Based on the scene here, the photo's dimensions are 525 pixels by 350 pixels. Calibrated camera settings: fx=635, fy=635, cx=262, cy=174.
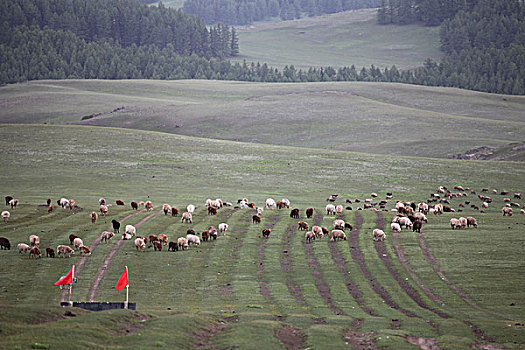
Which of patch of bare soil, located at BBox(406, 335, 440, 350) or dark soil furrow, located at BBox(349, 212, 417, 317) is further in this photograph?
dark soil furrow, located at BBox(349, 212, 417, 317)

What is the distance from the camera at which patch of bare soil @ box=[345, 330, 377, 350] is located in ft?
68.5

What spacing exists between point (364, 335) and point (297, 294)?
6.74m

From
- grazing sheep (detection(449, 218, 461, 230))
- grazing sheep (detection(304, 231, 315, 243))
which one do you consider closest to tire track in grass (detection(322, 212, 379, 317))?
grazing sheep (detection(304, 231, 315, 243))

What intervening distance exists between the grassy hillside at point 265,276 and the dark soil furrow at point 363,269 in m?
0.10

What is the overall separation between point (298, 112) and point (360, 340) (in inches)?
3891

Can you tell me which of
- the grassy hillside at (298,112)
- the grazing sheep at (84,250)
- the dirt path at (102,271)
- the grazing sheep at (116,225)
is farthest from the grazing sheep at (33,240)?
the grassy hillside at (298,112)

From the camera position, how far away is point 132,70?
188125 millimetres

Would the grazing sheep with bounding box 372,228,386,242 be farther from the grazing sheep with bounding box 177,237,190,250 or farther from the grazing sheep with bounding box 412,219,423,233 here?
the grazing sheep with bounding box 177,237,190,250

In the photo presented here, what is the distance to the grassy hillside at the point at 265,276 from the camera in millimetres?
20828

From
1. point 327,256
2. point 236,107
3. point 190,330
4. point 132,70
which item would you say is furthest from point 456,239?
point 132,70

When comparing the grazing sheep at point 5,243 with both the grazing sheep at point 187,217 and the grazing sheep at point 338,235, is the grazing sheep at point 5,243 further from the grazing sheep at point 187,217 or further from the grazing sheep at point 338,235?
the grazing sheep at point 338,235

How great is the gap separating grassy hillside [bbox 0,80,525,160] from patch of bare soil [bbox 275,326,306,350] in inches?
2695

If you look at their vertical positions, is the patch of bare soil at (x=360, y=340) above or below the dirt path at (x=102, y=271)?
above

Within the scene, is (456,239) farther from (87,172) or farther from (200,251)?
(87,172)
